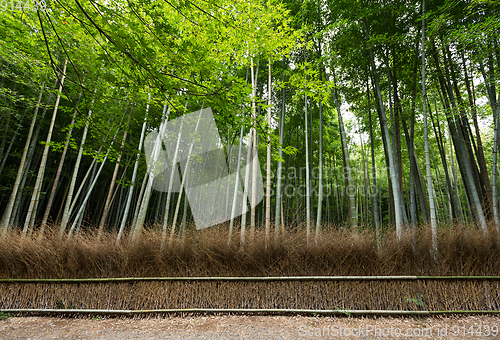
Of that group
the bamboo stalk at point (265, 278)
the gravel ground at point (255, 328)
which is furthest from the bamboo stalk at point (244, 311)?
the bamboo stalk at point (265, 278)

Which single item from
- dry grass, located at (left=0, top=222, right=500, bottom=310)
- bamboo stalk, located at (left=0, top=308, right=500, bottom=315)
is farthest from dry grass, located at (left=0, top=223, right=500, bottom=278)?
bamboo stalk, located at (left=0, top=308, right=500, bottom=315)

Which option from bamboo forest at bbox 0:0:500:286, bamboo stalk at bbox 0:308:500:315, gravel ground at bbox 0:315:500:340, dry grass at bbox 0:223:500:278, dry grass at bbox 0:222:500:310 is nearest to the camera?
bamboo forest at bbox 0:0:500:286

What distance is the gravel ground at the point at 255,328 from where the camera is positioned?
190 cm

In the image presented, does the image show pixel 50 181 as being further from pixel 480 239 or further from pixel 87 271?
pixel 480 239

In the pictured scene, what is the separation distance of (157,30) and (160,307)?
266 cm

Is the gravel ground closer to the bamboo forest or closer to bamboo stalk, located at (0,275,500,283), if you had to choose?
bamboo stalk, located at (0,275,500,283)

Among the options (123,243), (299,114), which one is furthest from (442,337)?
(299,114)

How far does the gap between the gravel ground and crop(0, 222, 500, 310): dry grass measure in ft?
0.50

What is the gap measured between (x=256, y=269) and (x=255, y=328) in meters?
0.58

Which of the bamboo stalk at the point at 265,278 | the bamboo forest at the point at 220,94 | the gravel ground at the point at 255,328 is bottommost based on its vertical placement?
the gravel ground at the point at 255,328

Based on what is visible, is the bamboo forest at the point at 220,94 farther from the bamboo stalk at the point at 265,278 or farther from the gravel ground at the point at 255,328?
the gravel ground at the point at 255,328

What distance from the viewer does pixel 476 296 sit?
7.25 feet

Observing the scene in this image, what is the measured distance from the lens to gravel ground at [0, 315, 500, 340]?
1.90 metres

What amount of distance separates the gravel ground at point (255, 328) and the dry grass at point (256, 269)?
0.15 meters
